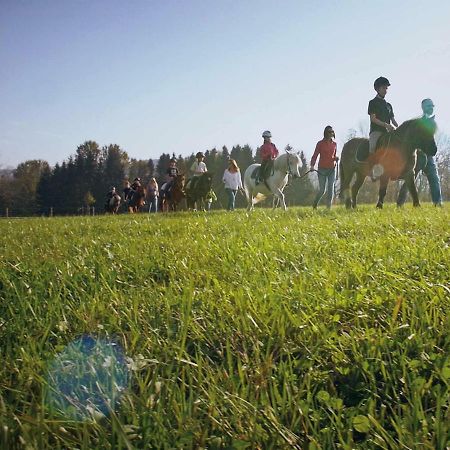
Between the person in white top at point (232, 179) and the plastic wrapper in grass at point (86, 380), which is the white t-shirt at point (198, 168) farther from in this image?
the plastic wrapper in grass at point (86, 380)

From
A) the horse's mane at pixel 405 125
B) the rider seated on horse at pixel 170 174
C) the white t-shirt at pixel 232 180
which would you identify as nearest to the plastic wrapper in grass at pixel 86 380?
the horse's mane at pixel 405 125

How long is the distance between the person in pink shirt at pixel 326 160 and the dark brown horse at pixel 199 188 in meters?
7.76

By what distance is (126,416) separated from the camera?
134 centimetres

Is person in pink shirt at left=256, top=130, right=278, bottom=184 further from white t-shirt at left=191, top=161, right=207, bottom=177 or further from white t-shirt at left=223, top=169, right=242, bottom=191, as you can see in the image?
white t-shirt at left=191, top=161, right=207, bottom=177

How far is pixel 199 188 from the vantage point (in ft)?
70.2

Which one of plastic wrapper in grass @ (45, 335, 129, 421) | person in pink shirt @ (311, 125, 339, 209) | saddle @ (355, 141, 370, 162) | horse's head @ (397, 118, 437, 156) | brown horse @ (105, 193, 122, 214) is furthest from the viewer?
brown horse @ (105, 193, 122, 214)

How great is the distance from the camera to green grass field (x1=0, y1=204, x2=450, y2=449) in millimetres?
1263

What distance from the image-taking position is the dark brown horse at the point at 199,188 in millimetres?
21297

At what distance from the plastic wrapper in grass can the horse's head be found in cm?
1036

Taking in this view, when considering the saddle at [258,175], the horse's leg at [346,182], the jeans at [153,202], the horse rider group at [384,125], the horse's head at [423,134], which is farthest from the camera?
the jeans at [153,202]

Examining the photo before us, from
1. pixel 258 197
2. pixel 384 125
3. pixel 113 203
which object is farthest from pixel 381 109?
pixel 113 203

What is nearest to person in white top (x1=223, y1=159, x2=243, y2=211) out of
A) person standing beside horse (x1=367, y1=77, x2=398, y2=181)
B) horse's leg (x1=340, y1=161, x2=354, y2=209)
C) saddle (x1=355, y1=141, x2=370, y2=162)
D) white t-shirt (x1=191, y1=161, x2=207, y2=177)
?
white t-shirt (x1=191, y1=161, x2=207, y2=177)

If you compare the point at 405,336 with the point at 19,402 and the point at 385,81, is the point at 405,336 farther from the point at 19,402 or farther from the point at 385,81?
the point at 385,81

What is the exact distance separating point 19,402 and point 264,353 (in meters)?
0.95
